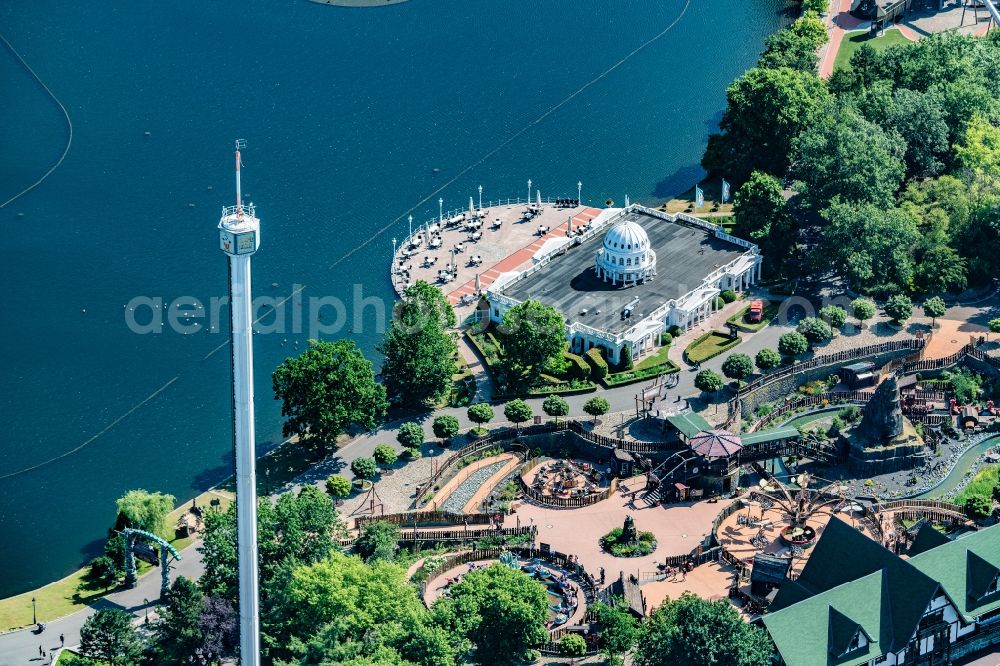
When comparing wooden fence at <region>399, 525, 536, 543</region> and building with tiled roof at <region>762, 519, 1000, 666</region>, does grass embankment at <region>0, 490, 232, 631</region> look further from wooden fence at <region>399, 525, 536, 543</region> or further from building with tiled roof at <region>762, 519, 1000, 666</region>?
building with tiled roof at <region>762, 519, 1000, 666</region>

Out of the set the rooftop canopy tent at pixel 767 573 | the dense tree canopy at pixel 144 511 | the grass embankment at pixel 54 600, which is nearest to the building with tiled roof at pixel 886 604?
the rooftop canopy tent at pixel 767 573

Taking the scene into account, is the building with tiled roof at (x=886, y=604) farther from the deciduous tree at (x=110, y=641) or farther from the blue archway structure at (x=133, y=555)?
the blue archway structure at (x=133, y=555)

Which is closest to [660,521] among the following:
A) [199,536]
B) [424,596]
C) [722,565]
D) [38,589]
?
[722,565]

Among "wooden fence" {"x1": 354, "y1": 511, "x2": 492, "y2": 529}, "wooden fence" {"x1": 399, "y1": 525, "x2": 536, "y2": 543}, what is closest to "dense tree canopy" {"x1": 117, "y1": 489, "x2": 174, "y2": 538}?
"wooden fence" {"x1": 354, "y1": 511, "x2": 492, "y2": 529}

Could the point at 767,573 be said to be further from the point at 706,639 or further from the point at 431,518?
the point at 431,518

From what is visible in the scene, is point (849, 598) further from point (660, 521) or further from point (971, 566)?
point (660, 521)
